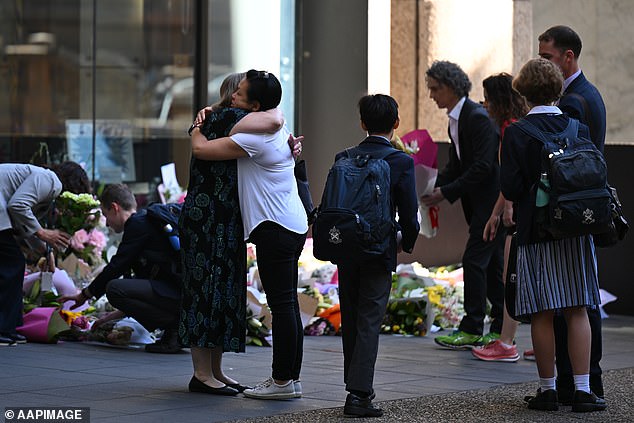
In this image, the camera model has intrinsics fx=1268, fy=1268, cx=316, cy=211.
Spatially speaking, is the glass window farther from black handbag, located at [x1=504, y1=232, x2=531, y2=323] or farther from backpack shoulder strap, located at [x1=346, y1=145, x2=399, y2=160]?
black handbag, located at [x1=504, y1=232, x2=531, y2=323]

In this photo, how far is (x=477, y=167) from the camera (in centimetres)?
848

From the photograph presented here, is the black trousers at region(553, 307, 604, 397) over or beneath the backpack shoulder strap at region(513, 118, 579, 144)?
beneath

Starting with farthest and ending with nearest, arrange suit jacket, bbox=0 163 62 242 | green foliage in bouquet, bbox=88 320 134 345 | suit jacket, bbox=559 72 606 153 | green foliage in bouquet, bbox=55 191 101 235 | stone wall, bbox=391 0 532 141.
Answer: stone wall, bbox=391 0 532 141 → green foliage in bouquet, bbox=55 191 101 235 → green foliage in bouquet, bbox=88 320 134 345 → suit jacket, bbox=0 163 62 242 → suit jacket, bbox=559 72 606 153

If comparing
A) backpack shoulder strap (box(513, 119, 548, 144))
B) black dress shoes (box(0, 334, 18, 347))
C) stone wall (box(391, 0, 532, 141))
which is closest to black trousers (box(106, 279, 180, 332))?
black dress shoes (box(0, 334, 18, 347))

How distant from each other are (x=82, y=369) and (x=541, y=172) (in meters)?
2.91

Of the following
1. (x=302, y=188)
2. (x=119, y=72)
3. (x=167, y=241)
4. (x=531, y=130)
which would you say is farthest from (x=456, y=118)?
(x=119, y=72)

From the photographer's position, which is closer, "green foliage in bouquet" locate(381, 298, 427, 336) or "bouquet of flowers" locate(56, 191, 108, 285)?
"bouquet of flowers" locate(56, 191, 108, 285)

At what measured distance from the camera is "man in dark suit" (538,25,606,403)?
6.27 m

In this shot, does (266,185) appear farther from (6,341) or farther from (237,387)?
(6,341)

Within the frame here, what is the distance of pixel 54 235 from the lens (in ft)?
26.6

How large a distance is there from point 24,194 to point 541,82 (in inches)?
138

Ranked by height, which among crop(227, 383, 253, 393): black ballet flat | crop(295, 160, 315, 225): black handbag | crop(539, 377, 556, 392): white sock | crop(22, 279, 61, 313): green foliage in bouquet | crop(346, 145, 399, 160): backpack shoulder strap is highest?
crop(346, 145, 399, 160): backpack shoulder strap

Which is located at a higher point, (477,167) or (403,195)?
(477,167)

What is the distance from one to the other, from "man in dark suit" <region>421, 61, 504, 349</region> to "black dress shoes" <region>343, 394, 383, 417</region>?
9.06 feet
